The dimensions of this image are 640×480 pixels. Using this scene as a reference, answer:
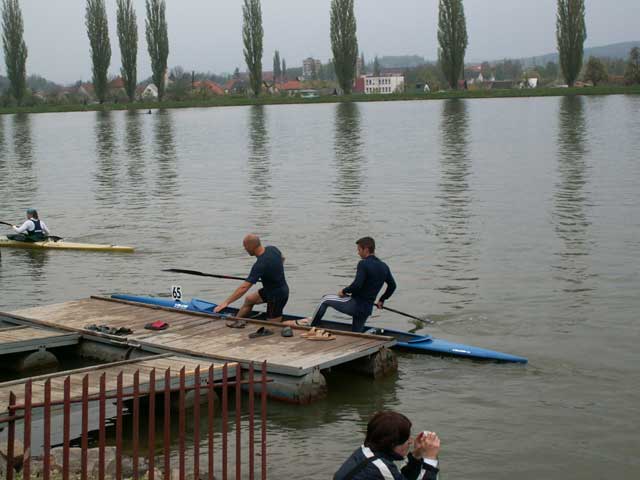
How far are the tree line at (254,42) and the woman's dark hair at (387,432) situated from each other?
96.7 meters

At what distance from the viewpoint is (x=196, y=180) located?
41.0 metres

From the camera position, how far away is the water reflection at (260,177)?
30109mm

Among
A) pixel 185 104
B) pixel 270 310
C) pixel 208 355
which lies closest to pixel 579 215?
pixel 270 310

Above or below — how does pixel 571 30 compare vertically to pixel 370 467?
above

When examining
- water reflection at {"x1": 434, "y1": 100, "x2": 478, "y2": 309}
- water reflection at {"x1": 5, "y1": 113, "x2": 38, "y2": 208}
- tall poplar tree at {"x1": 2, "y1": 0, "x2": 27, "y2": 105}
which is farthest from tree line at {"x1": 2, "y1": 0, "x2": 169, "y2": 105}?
water reflection at {"x1": 434, "y1": 100, "x2": 478, "y2": 309}

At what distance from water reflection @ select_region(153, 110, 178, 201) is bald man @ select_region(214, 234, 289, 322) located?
820 inches

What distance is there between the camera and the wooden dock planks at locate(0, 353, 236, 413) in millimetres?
11164

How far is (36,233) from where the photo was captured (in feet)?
83.6

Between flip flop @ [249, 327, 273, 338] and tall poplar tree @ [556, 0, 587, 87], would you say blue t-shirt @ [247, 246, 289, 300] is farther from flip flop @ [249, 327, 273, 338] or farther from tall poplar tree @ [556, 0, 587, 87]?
tall poplar tree @ [556, 0, 587, 87]

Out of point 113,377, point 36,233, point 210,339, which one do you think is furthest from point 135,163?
point 113,377

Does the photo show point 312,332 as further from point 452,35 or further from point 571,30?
point 452,35

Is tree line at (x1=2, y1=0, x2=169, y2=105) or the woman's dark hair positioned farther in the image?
tree line at (x1=2, y1=0, x2=169, y2=105)

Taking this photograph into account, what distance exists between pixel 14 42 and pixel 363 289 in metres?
97.0

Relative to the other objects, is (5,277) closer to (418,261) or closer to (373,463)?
(418,261)
